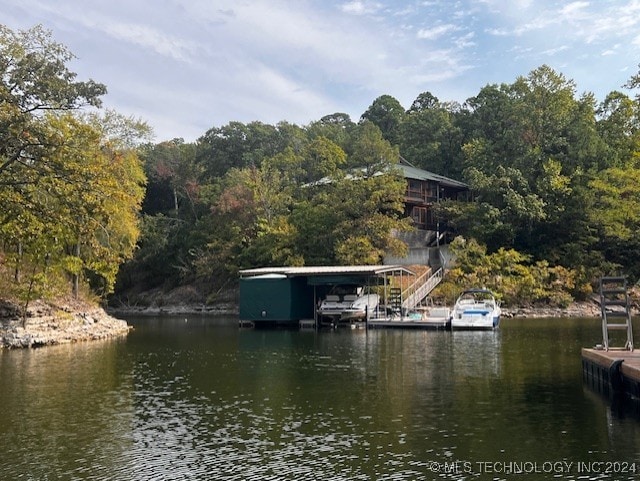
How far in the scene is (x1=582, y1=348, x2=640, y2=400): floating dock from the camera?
559 inches

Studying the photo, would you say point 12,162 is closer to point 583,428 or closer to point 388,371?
point 388,371

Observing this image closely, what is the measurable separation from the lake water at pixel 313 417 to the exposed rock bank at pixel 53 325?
11.3 feet

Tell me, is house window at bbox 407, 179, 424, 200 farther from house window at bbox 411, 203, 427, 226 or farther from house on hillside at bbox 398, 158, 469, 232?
house window at bbox 411, 203, 427, 226

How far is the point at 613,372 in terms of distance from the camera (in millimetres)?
14938

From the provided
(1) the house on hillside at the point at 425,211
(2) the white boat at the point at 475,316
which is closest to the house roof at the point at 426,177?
(1) the house on hillside at the point at 425,211

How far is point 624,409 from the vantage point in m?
13.4

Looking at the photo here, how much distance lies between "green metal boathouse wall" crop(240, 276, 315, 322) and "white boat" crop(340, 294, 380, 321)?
122 inches

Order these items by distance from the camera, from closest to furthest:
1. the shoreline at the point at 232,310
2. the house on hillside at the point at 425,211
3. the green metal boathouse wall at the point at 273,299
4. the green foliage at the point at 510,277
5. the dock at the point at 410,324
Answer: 1. the dock at the point at 410,324
2. the green metal boathouse wall at the point at 273,299
3. the shoreline at the point at 232,310
4. the green foliage at the point at 510,277
5. the house on hillside at the point at 425,211

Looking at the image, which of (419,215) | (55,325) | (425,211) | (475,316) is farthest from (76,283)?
(425,211)

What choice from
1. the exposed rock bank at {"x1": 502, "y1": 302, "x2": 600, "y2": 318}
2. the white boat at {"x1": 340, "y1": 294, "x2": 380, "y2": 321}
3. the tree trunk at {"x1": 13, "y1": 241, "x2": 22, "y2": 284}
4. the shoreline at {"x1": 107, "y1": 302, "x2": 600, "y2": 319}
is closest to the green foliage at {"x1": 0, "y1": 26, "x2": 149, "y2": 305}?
the tree trunk at {"x1": 13, "y1": 241, "x2": 22, "y2": 284}

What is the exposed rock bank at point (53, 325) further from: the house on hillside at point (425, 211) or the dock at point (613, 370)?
the house on hillside at point (425, 211)

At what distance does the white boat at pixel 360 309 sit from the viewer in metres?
37.7

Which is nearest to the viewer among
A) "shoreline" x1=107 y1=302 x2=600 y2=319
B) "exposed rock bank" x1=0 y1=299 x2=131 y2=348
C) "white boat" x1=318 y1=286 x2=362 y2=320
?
"exposed rock bank" x1=0 y1=299 x2=131 y2=348

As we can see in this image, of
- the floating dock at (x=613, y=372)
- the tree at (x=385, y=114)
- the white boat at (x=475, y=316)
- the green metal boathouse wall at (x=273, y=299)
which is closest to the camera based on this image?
the floating dock at (x=613, y=372)
